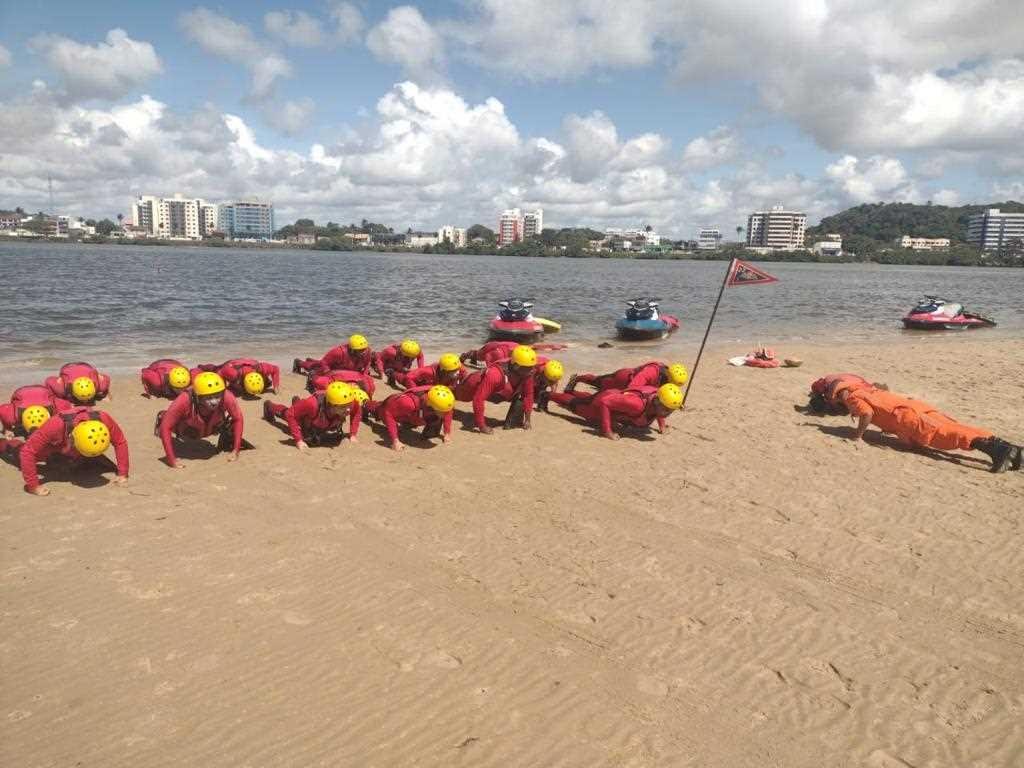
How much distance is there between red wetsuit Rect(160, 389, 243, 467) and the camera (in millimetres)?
7332

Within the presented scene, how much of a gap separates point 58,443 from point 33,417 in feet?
3.44

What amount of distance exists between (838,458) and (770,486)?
1.77 m

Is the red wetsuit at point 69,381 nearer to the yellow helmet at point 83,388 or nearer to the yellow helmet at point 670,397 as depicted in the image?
the yellow helmet at point 83,388

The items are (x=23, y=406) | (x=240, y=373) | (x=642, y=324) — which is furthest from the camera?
(x=642, y=324)

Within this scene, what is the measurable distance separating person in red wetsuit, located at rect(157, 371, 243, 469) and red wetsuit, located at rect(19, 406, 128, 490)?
583 mm

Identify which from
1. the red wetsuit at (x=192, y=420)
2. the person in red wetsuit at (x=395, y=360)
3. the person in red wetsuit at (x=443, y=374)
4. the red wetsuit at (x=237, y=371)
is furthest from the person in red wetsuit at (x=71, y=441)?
the person in red wetsuit at (x=395, y=360)

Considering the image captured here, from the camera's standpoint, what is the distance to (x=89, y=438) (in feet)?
20.5

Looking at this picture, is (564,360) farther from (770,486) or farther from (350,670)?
(350,670)

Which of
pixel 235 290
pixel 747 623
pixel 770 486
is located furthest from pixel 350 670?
pixel 235 290

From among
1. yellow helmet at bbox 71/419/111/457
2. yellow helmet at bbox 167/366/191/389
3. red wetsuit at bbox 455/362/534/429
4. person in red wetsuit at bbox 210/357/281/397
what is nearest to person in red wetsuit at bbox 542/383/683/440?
red wetsuit at bbox 455/362/534/429

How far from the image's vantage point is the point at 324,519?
20.5ft

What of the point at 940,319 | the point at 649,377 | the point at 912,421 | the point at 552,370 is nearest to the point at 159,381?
the point at 552,370

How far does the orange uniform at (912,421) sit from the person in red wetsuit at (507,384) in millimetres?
4672

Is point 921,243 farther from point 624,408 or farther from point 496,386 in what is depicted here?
point 496,386
